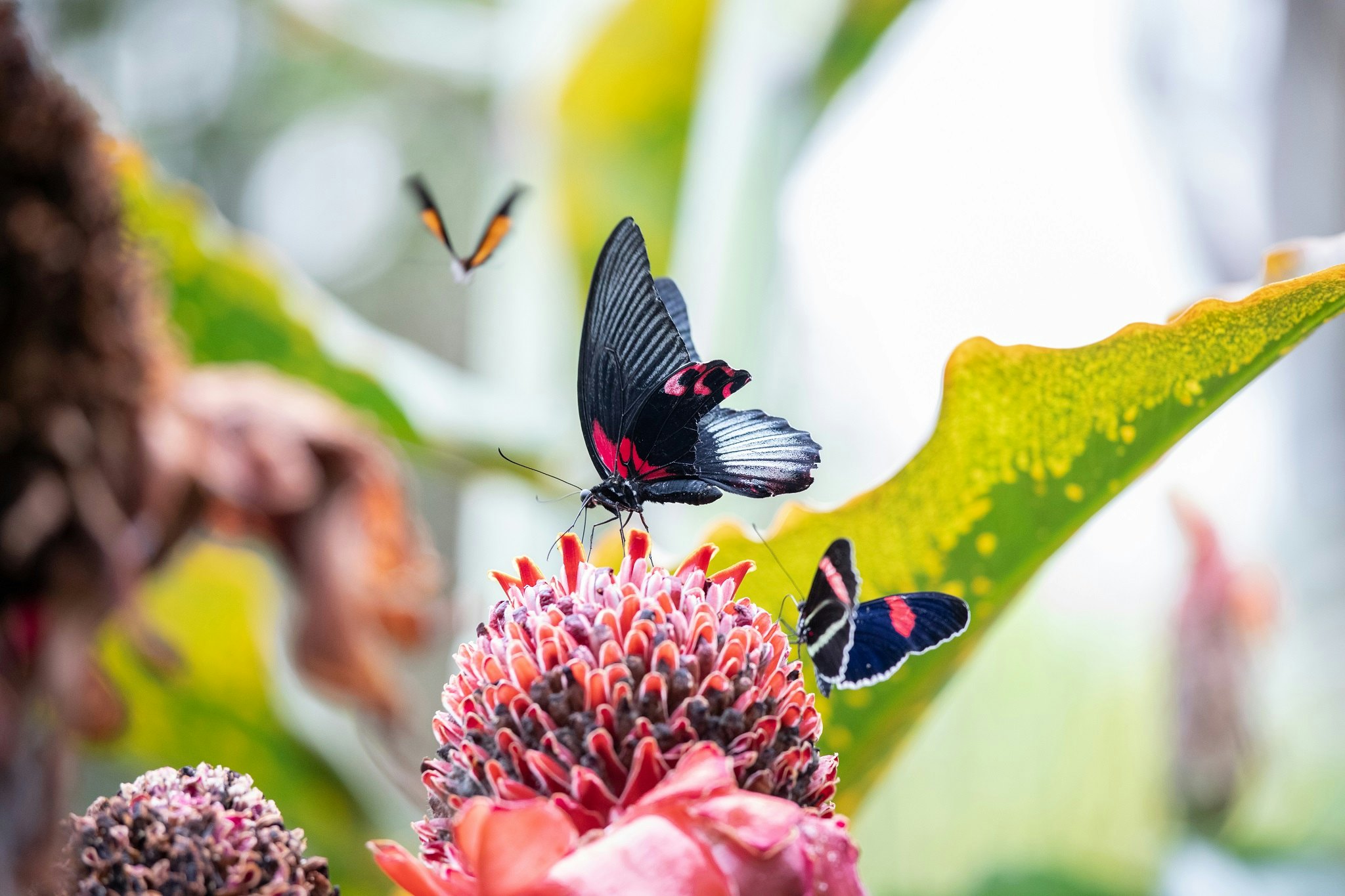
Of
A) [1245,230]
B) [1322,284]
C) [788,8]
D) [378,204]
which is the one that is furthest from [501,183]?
[378,204]

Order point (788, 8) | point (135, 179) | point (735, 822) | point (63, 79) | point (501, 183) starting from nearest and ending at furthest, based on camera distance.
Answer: point (735, 822)
point (63, 79)
point (135, 179)
point (788, 8)
point (501, 183)

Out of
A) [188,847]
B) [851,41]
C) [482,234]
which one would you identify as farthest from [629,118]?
[188,847]

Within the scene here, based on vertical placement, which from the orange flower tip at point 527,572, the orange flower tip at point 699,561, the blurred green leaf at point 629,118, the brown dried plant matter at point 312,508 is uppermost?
the blurred green leaf at point 629,118

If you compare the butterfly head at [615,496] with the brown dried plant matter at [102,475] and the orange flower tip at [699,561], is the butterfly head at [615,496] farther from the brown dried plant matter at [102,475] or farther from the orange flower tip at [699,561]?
the brown dried plant matter at [102,475]

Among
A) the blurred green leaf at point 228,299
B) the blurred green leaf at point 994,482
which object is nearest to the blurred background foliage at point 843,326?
the blurred green leaf at point 228,299

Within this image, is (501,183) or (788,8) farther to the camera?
(501,183)

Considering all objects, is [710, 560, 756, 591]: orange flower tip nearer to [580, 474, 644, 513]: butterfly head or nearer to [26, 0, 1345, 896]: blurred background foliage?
[580, 474, 644, 513]: butterfly head

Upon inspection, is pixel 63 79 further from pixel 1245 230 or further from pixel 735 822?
pixel 1245 230
